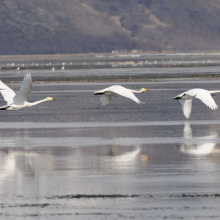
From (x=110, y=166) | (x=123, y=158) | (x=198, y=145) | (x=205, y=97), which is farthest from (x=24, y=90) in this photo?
(x=110, y=166)

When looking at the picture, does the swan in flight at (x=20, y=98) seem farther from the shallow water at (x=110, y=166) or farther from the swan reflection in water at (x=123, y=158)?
the swan reflection in water at (x=123, y=158)

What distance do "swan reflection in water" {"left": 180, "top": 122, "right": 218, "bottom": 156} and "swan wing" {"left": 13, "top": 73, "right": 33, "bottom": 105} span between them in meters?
4.59

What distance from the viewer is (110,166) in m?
13.0

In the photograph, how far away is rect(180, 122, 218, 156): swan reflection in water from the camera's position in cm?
1457

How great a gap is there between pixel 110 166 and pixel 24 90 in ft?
20.6

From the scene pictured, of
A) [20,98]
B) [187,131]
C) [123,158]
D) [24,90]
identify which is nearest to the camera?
[123,158]

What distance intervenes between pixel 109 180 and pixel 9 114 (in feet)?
43.9

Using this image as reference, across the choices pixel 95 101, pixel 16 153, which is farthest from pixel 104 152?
pixel 95 101

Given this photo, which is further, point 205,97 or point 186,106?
point 186,106

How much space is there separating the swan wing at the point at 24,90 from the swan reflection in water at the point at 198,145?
15.1 ft

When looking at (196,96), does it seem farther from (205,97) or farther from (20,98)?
(20,98)

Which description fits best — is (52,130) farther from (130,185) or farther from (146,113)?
(130,185)

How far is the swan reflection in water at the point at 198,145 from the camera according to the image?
1457 centimetres

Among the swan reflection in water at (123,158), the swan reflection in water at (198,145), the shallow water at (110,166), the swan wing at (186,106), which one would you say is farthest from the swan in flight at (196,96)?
the swan reflection in water at (123,158)
